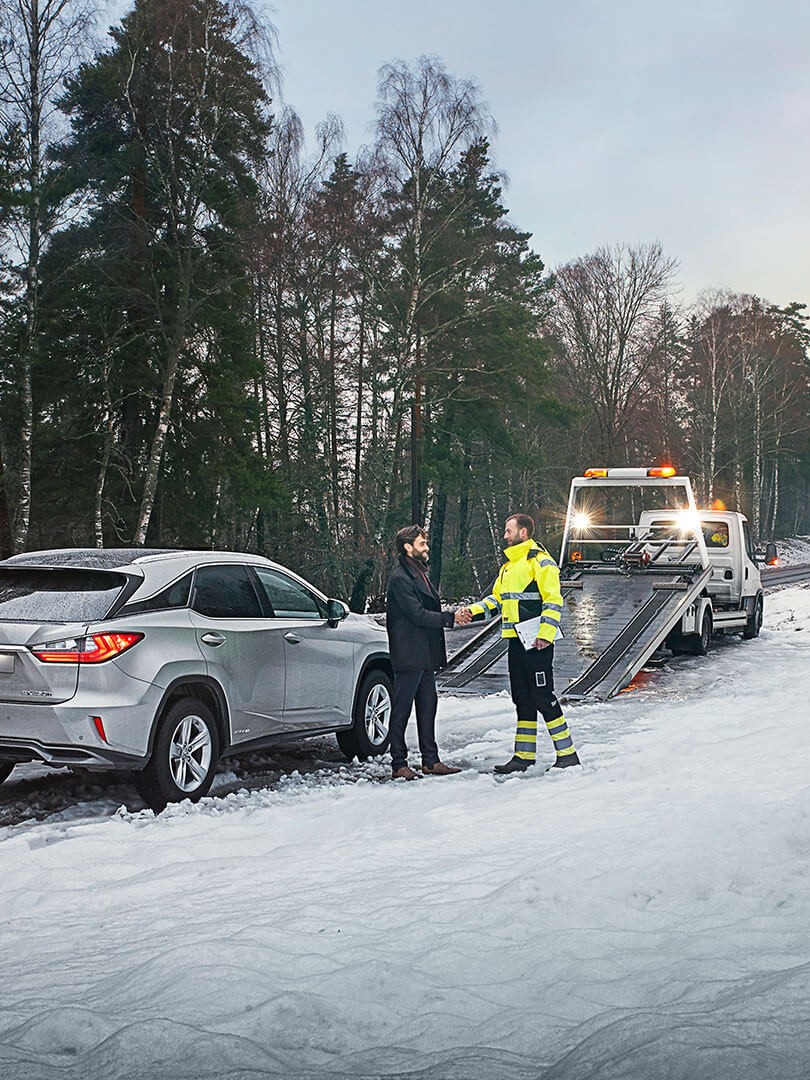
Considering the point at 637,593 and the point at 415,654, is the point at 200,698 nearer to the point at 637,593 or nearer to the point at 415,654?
the point at 415,654

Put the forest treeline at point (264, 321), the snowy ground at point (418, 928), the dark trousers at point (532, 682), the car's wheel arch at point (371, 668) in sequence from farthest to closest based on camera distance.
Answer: the forest treeline at point (264, 321)
the car's wheel arch at point (371, 668)
the dark trousers at point (532, 682)
the snowy ground at point (418, 928)

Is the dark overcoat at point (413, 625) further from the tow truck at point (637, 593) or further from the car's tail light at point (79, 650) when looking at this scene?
the tow truck at point (637, 593)

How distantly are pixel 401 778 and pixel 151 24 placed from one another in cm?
2351

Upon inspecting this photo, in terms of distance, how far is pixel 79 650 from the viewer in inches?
277

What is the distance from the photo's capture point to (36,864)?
598 cm

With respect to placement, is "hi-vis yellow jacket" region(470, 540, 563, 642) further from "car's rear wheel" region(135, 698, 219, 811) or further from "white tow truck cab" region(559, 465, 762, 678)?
"white tow truck cab" region(559, 465, 762, 678)

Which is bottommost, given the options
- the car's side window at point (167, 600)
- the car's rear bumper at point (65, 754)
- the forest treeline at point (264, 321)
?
the car's rear bumper at point (65, 754)

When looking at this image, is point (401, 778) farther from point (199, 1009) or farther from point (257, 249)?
point (257, 249)

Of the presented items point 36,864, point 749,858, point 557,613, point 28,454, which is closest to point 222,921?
point 36,864

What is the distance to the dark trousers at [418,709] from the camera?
8695mm

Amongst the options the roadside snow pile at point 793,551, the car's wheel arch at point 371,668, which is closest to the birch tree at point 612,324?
the roadside snow pile at point 793,551

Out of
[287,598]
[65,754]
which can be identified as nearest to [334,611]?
[287,598]

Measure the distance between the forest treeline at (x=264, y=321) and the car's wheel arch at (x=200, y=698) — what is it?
15748mm

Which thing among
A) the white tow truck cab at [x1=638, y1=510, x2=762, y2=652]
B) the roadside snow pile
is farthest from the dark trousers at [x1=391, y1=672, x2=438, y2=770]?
the roadside snow pile
